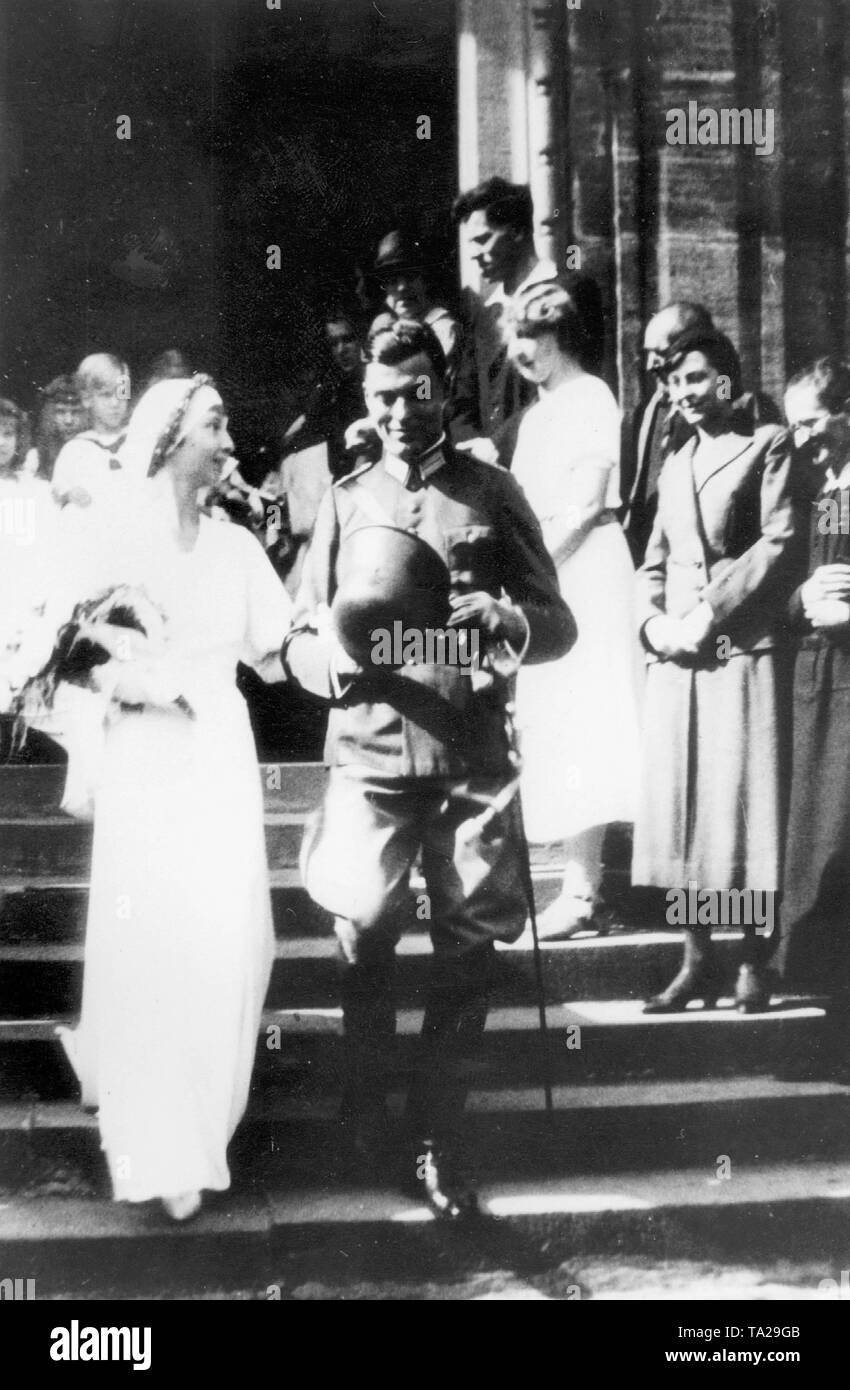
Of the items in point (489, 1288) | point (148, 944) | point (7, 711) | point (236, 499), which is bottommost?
point (489, 1288)

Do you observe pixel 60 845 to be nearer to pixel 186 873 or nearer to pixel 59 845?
pixel 59 845

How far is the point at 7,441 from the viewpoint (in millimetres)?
4809

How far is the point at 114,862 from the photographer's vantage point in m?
4.69

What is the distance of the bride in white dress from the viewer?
461 centimetres

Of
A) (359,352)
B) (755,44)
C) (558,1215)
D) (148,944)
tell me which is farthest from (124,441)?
(558,1215)

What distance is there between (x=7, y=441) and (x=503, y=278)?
1687 mm

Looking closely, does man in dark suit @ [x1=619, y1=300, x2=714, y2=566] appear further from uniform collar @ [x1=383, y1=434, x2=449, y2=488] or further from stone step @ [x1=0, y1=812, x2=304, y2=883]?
stone step @ [x1=0, y1=812, x2=304, y2=883]

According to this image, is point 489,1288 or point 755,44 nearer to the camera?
point 489,1288

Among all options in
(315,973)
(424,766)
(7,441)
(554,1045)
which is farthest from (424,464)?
(554,1045)

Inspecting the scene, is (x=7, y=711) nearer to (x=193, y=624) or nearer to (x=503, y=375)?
(x=193, y=624)

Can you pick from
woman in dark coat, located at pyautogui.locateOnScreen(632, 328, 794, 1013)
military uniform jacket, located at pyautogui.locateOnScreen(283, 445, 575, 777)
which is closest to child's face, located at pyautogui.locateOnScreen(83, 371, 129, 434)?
military uniform jacket, located at pyautogui.locateOnScreen(283, 445, 575, 777)

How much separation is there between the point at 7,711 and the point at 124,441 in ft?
3.08

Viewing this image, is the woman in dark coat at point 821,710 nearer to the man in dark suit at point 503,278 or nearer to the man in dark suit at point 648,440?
the man in dark suit at point 648,440

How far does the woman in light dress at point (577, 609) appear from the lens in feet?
15.7
